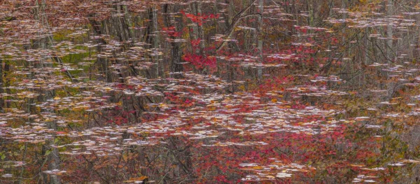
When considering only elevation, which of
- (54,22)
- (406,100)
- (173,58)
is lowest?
(406,100)

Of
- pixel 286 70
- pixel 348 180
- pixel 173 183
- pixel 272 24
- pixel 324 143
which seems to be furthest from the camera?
pixel 272 24

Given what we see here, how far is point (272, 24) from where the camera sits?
62.8ft

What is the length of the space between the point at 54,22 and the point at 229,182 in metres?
7.26

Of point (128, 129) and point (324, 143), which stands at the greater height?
point (128, 129)

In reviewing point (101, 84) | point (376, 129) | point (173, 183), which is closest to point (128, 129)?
point (173, 183)

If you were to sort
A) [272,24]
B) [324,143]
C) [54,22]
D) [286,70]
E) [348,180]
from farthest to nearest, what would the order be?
[272,24], [286,70], [54,22], [324,143], [348,180]

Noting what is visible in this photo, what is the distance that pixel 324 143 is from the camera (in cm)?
986

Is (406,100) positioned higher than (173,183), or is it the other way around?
(406,100)

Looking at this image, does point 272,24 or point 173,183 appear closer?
point 173,183

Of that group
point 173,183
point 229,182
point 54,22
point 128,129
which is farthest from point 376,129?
point 54,22

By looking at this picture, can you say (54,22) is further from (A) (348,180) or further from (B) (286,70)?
→ (A) (348,180)

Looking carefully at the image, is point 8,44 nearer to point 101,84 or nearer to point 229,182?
point 101,84

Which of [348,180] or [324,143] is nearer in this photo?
[348,180]

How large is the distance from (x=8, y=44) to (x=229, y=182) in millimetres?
7044
